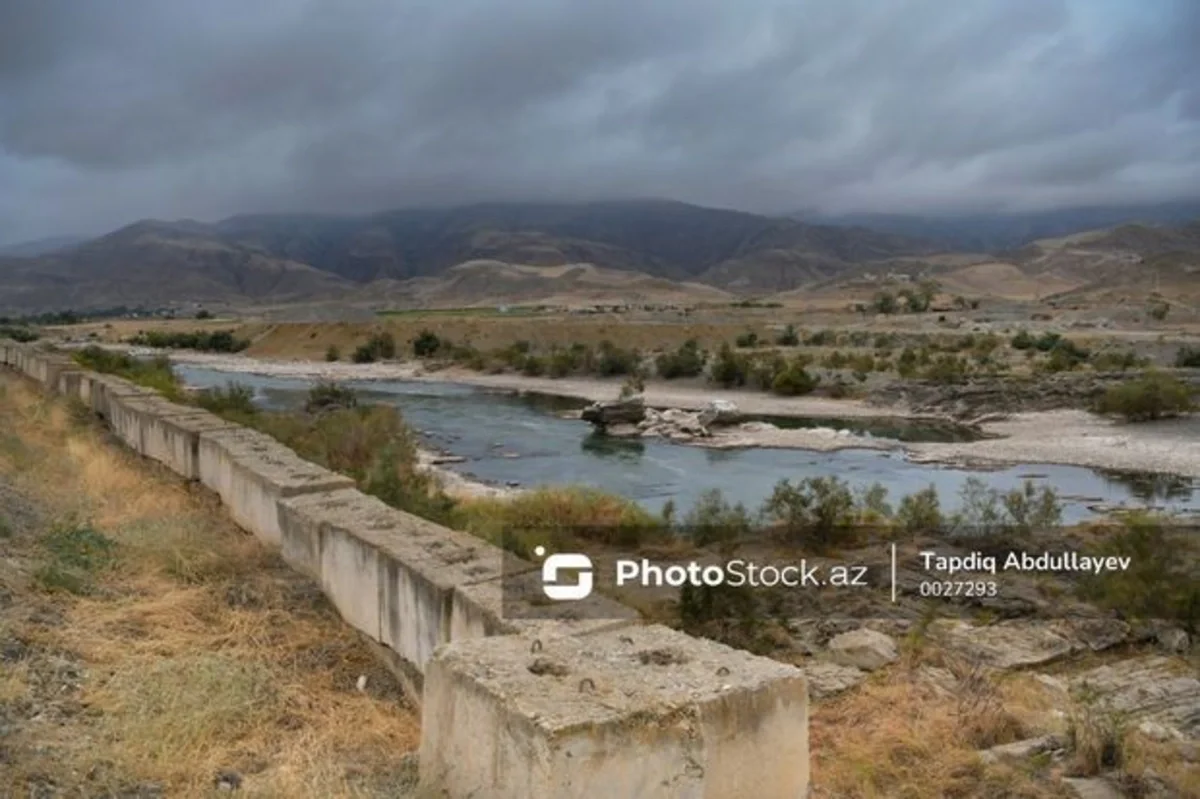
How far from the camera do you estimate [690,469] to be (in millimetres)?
29875

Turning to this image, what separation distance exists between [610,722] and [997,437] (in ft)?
112

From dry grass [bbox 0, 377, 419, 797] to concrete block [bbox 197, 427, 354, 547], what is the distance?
283 millimetres

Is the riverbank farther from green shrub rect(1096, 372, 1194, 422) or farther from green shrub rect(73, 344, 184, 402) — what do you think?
green shrub rect(73, 344, 184, 402)

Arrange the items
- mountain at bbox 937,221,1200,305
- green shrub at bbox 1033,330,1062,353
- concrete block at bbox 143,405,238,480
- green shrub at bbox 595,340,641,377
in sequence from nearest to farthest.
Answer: concrete block at bbox 143,405,238,480
green shrub at bbox 595,340,641,377
green shrub at bbox 1033,330,1062,353
mountain at bbox 937,221,1200,305

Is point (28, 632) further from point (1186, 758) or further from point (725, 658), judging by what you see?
point (1186, 758)

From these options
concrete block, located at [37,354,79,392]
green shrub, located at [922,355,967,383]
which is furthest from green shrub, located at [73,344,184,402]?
green shrub, located at [922,355,967,383]

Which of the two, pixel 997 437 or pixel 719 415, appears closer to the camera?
pixel 997 437

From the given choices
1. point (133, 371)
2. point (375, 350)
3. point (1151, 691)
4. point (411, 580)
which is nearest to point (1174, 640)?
point (1151, 691)

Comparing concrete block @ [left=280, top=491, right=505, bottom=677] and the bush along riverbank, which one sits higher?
concrete block @ [left=280, top=491, right=505, bottom=677]

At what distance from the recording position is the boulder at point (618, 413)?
127ft

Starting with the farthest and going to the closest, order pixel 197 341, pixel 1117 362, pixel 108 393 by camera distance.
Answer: pixel 197 341 → pixel 1117 362 → pixel 108 393

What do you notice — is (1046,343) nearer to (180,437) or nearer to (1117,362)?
(1117,362)

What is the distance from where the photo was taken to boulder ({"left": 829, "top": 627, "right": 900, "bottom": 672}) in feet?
32.4

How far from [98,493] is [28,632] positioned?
4.74m
